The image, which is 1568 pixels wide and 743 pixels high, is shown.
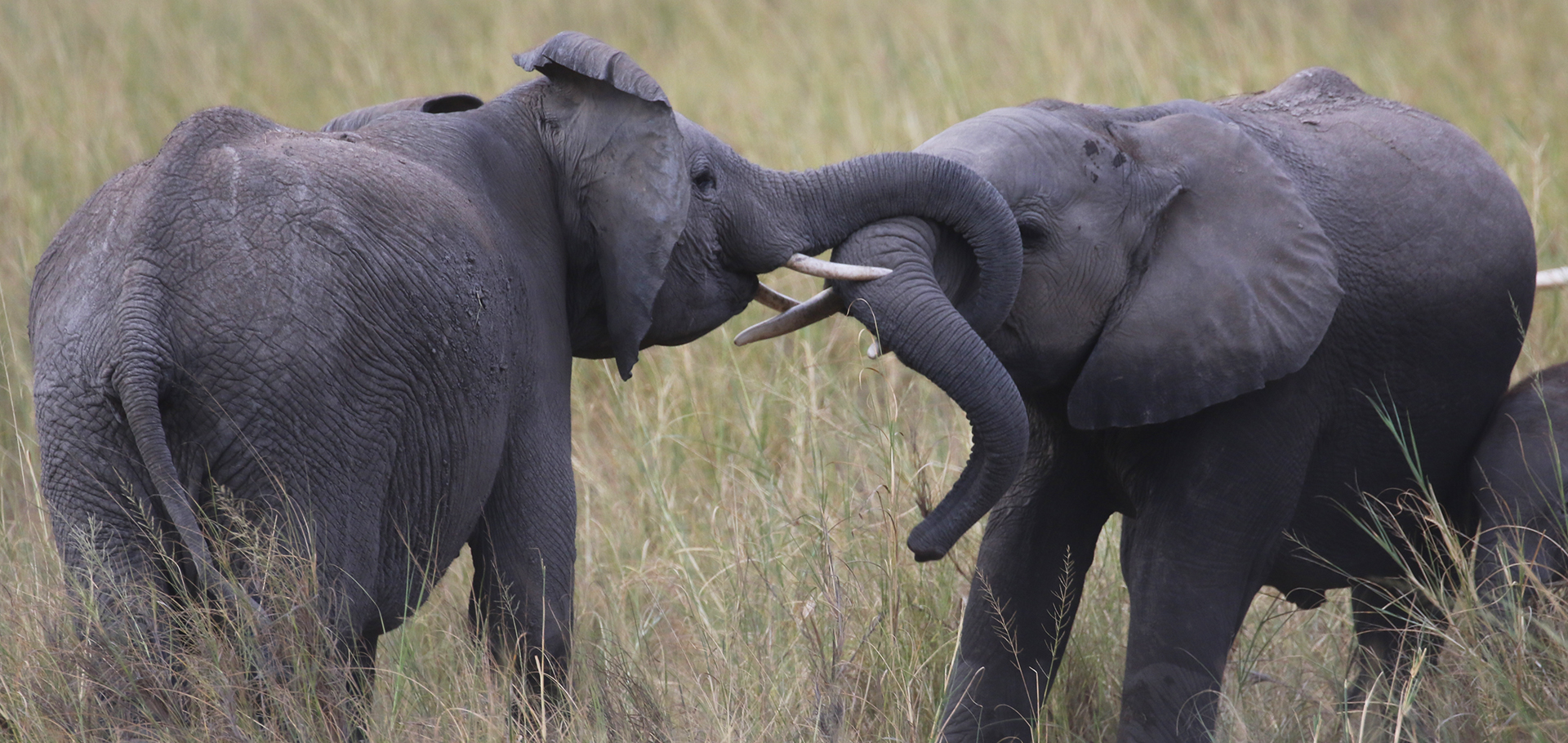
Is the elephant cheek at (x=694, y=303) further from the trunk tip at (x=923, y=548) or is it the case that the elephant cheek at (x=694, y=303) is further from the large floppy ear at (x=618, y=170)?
the trunk tip at (x=923, y=548)

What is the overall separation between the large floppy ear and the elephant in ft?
0.91

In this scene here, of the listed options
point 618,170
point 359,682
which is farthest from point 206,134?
point 359,682

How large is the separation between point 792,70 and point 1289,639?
5.02 meters

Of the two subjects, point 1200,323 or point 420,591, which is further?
point 1200,323

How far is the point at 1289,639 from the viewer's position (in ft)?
13.9

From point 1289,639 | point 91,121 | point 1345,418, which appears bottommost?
point 1289,639

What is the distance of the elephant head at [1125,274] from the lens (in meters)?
3.09

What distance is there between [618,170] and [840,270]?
1.75 feet

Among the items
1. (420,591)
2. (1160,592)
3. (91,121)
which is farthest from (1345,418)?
(91,121)

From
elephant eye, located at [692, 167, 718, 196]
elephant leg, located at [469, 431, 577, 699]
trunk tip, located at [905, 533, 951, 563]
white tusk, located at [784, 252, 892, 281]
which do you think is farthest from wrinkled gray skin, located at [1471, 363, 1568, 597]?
elephant leg, located at [469, 431, 577, 699]

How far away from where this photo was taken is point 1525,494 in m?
3.31

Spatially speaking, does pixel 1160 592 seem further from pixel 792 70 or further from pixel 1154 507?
pixel 792 70

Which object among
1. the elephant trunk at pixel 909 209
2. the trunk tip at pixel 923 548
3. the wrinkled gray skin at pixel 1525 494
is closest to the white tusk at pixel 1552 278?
the wrinkled gray skin at pixel 1525 494

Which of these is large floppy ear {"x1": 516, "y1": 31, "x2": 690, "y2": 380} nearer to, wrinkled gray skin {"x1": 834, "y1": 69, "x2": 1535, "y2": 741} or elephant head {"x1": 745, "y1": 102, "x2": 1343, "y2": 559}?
elephant head {"x1": 745, "y1": 102, "x2": 1343, "y2": 559}
